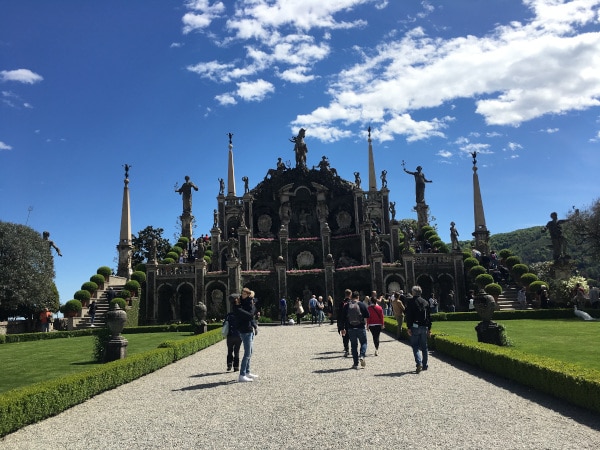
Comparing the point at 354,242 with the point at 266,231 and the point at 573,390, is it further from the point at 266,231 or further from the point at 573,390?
the point at 573,390

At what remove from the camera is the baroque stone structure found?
4175 centimetres

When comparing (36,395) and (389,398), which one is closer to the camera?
(36,395)

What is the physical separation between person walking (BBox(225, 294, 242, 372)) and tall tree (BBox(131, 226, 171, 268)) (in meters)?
57.0

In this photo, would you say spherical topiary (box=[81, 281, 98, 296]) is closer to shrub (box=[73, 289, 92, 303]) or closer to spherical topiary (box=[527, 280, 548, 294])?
shrub (box=[73, 289, 92, 303])

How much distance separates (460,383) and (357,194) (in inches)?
1722

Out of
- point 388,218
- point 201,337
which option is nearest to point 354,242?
point 388,218

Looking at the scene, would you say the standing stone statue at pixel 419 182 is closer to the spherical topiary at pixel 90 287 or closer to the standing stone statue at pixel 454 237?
the standing stone statue at pixel 454 237

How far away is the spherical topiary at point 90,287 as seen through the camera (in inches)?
1492

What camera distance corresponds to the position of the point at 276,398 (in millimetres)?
9969

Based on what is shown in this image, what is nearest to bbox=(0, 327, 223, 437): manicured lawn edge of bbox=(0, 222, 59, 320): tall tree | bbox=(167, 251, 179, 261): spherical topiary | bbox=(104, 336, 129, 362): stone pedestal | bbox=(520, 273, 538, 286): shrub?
bbox=(104, 336, 129, 362): stone pedestal

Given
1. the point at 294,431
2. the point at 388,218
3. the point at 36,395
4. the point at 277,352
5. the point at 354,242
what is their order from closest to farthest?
the point at 294,431 → the point at 36,395 → the point at 277,352 → the point at 354,242 → the point at 388,218

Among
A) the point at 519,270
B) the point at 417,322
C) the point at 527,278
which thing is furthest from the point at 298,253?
the point at 417,322

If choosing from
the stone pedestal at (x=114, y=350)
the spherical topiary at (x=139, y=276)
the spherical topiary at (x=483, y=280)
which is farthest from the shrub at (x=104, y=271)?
the spherical topiary at (x=483, y=280)

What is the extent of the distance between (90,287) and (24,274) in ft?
15.2
